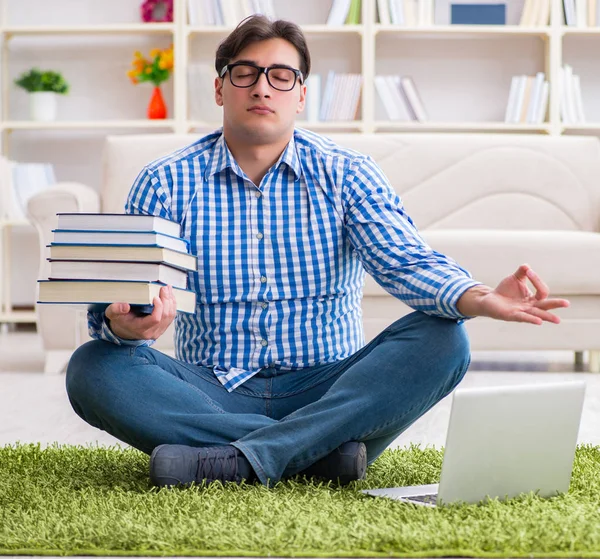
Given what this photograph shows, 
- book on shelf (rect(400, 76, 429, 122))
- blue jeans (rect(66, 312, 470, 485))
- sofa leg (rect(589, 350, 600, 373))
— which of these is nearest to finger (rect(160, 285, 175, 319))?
blue jeans (rect(66, 312, 470, 485))

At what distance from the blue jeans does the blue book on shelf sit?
365 centimetres

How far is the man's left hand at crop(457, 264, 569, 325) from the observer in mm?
1286

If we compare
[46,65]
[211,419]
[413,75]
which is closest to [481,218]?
[413,75]

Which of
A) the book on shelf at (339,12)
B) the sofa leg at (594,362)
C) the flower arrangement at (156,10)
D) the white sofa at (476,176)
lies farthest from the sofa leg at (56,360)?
the book on shelf at (339,12)

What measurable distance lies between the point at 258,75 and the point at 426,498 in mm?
717

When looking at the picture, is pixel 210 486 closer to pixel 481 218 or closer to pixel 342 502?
pixel 342 502

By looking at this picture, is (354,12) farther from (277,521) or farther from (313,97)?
(277,521)

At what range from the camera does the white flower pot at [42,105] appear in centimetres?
475

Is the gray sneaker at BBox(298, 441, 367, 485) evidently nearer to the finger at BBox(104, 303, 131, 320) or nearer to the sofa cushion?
the finger at BBox(104, 303, 131, 320)

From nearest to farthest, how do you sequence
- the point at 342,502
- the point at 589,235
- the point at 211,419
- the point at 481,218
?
the point at 342,502, the point at 211,419, the point at 589,235, the point at 481,218

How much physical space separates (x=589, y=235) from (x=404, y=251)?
5.67 ft

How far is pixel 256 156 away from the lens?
5.41ft

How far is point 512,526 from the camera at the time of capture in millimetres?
1164

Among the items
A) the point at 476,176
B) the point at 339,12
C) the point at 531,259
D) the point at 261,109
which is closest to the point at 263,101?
the point at 261,109
